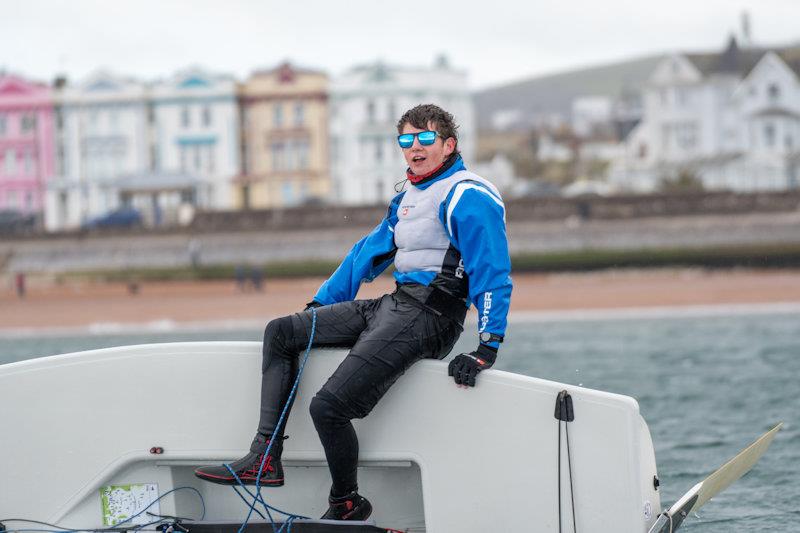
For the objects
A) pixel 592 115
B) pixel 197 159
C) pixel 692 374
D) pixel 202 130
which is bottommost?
pixel 692 374

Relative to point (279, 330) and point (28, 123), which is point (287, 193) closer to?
point (28, 123)

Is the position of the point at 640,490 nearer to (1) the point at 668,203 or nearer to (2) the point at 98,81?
(1) the point at 668,203

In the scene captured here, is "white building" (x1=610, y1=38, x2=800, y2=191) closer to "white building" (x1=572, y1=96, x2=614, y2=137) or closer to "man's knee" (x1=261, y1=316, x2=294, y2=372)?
"man's knee" (x1=261, y1=316, x2=294, y2=372)

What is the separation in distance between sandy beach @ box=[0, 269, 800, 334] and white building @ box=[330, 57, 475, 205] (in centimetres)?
2527

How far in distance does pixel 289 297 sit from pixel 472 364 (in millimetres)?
28406

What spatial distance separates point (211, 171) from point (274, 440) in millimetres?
60462

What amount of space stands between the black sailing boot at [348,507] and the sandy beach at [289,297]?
69.0ft

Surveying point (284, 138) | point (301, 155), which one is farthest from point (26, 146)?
point (301, 155)

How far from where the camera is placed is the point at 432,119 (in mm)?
5086

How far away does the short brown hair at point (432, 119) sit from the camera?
16.7 ft

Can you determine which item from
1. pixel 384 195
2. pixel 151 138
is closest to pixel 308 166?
pixel 384 195

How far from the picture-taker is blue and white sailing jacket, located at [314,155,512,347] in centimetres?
488

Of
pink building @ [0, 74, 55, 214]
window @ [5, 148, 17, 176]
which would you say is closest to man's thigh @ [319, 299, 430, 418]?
pink building @ [0, 74, 55, 214]

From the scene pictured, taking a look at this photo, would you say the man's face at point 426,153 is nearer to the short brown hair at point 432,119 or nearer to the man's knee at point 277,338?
the short brown hair at point 432,119
